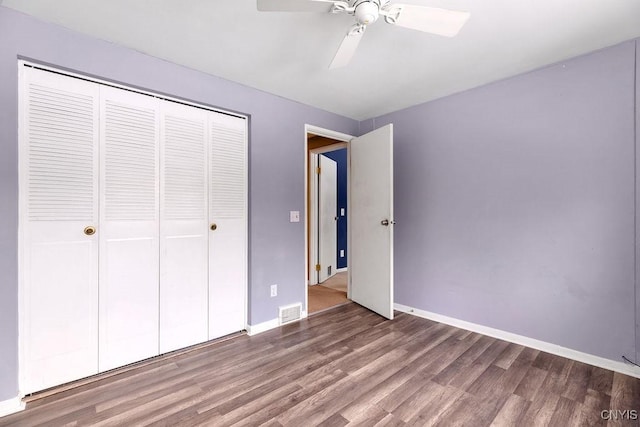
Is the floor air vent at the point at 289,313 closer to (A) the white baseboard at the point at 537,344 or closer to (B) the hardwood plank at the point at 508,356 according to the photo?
(A) the white baseboard at the point at 537,344

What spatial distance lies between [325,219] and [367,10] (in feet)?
11.6

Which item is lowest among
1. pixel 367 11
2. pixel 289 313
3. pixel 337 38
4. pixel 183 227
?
pixel 289 313

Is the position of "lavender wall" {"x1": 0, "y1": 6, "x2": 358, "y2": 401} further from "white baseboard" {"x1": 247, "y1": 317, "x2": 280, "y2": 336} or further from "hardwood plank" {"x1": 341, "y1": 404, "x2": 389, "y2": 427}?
"hardwood plank" {"x1": 341, "y1": 404, "x2": 389, "y2": 427}

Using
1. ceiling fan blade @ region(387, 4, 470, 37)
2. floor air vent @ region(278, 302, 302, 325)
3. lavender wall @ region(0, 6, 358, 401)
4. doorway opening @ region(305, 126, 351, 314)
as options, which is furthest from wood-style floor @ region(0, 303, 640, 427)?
ceiling fan blade @ region(387, 4, 470, 37)

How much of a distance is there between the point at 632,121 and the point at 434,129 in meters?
1.40

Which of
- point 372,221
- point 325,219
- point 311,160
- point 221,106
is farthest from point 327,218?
point 221,106

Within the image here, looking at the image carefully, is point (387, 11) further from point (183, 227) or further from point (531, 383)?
point (531, 383)

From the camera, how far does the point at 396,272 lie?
3324 millimetres

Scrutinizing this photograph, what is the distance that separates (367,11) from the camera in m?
1.38

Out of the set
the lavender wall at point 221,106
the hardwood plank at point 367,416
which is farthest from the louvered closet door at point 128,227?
the hardwood plank at point 367,416

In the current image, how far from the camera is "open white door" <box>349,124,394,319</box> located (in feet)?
9.64

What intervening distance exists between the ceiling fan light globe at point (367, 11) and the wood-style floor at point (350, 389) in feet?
6.82

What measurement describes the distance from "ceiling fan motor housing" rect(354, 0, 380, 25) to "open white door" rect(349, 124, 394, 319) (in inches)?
60.3

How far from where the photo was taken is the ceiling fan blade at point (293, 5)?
129 cm
